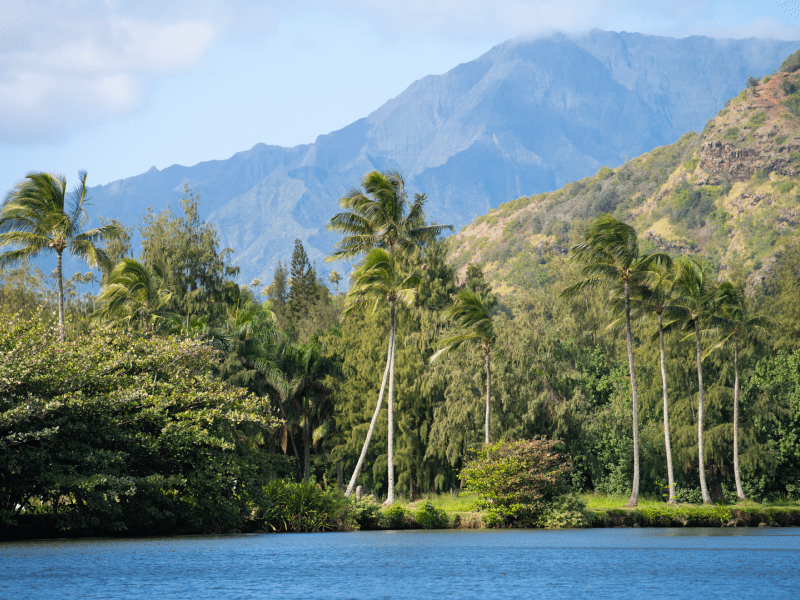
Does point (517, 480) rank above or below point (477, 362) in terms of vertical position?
below

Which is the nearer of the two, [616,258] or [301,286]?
[616,258]

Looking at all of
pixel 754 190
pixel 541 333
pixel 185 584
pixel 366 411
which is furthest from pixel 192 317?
pixel 754 190

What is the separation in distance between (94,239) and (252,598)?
28.2 m

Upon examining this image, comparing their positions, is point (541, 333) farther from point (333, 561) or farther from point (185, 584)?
point (185, 584)

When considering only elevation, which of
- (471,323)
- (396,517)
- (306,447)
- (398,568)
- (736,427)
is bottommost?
(396,517)

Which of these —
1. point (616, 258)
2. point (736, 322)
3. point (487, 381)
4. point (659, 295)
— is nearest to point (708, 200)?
point (736, 322)

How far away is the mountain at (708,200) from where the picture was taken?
386 feet

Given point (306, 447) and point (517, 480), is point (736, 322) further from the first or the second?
point (306, 447)

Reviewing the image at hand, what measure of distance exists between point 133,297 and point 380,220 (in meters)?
13.5

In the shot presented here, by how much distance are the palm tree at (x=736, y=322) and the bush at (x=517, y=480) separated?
51.5 ft

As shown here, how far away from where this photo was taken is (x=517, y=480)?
35562 mm

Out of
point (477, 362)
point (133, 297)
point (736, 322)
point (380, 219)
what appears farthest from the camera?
point (477, 362)

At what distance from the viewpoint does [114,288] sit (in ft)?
135

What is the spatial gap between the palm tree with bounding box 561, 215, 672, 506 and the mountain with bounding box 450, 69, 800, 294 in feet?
206
